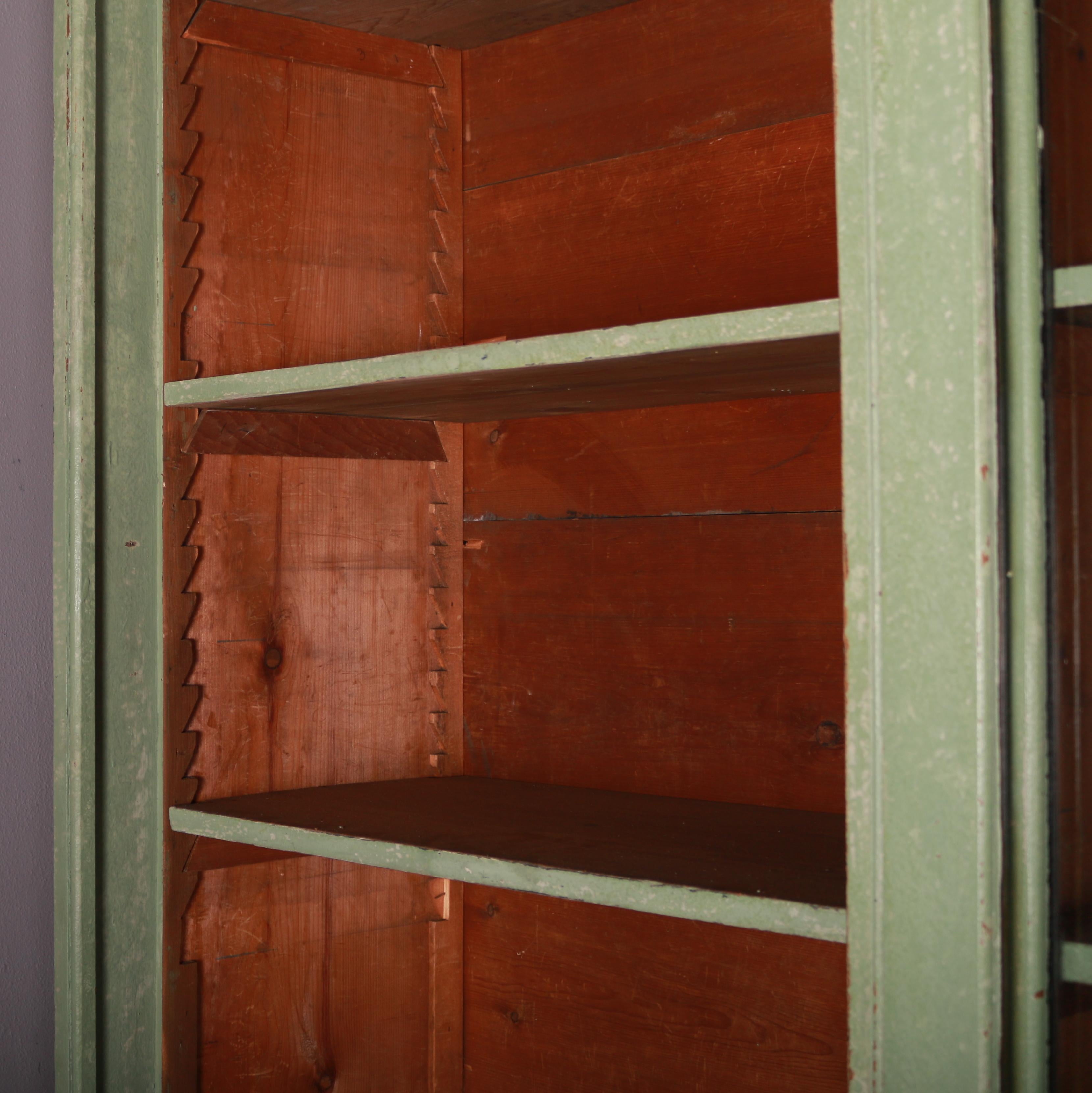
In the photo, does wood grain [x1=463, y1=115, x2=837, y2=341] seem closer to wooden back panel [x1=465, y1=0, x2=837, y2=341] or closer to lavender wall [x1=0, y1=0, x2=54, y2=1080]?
wooden back panel [x1=465, y1=0, x2=837, y2=341]

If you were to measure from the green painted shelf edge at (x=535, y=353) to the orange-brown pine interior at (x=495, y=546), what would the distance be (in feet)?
0.48

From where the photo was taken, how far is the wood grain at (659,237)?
1288mm

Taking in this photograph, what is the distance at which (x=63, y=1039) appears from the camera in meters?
1.30

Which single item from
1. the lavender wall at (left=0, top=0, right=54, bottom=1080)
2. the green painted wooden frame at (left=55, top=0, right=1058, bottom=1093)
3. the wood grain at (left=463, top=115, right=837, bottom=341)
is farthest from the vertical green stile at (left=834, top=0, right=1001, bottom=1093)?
the lavender wall at (left=0, top=0, right=54, bottom=1080)

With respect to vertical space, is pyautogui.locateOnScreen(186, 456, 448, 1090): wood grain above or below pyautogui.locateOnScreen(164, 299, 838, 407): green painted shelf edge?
below

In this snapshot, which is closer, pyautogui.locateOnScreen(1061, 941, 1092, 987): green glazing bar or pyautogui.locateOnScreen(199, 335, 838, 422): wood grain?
pyautogui.locateOnScreen(1061, 941, 1092, 987): green glazing bar

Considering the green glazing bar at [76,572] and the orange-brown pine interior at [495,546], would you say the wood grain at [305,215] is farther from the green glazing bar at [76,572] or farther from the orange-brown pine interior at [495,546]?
the green glazing bar at [76,572]

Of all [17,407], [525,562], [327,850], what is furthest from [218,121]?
[327,850]

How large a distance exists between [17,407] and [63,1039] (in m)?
0.70

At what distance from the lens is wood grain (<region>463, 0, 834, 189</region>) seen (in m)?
1.30

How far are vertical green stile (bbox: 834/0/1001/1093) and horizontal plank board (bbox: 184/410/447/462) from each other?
2.48 feet

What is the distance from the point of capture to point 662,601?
1.40 m

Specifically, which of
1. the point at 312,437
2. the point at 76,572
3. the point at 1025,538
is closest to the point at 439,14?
the point at 312,437

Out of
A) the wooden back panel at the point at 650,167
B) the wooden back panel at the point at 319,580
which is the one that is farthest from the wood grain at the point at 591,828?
the wooden back panel at the point at 650,167
